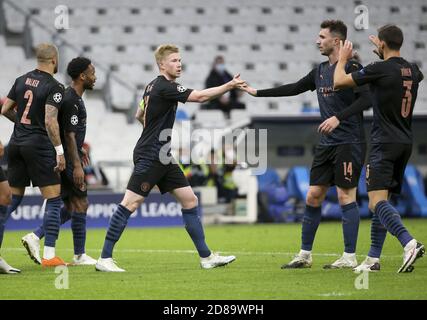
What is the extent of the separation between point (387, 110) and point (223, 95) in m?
13.2

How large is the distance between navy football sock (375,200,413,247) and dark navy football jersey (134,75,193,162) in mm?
2167

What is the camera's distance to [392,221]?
8.21 meters

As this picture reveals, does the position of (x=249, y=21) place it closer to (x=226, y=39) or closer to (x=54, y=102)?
(x=226, y=39)

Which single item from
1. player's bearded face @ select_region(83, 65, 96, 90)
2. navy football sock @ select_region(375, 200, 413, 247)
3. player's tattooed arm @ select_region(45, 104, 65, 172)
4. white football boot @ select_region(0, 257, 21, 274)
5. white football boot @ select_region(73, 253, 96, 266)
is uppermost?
player's bearded face @ select_region(83, 65, 96, 90)

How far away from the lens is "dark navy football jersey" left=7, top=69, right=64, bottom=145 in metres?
9.34

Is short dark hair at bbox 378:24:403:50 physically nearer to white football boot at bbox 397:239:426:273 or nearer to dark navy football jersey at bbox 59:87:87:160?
white football boot at bbox 397:239:426:273

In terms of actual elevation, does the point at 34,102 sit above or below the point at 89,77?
below

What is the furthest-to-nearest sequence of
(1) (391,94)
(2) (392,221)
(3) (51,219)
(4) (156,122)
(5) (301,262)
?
(3) (51,219) < (5) (301,262) < (4) (156,122) < (1) (391,94) < (2) (392,221)

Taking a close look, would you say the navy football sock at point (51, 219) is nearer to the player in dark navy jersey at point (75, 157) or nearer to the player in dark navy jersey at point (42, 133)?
the player in dark navy jersey at point (42, 133)

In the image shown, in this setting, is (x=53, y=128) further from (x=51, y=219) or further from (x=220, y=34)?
(x=220, y=34)

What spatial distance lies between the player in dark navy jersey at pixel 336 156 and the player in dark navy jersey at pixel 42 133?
197 centimetres

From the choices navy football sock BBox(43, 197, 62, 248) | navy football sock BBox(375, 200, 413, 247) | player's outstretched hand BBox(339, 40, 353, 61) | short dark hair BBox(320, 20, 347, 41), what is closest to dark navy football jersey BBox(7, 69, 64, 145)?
navy football sock BBox(43, 197, 62, 248)

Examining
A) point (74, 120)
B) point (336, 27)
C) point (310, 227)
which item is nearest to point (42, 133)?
point (74, 120)

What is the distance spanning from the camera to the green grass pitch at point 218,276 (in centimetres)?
714
